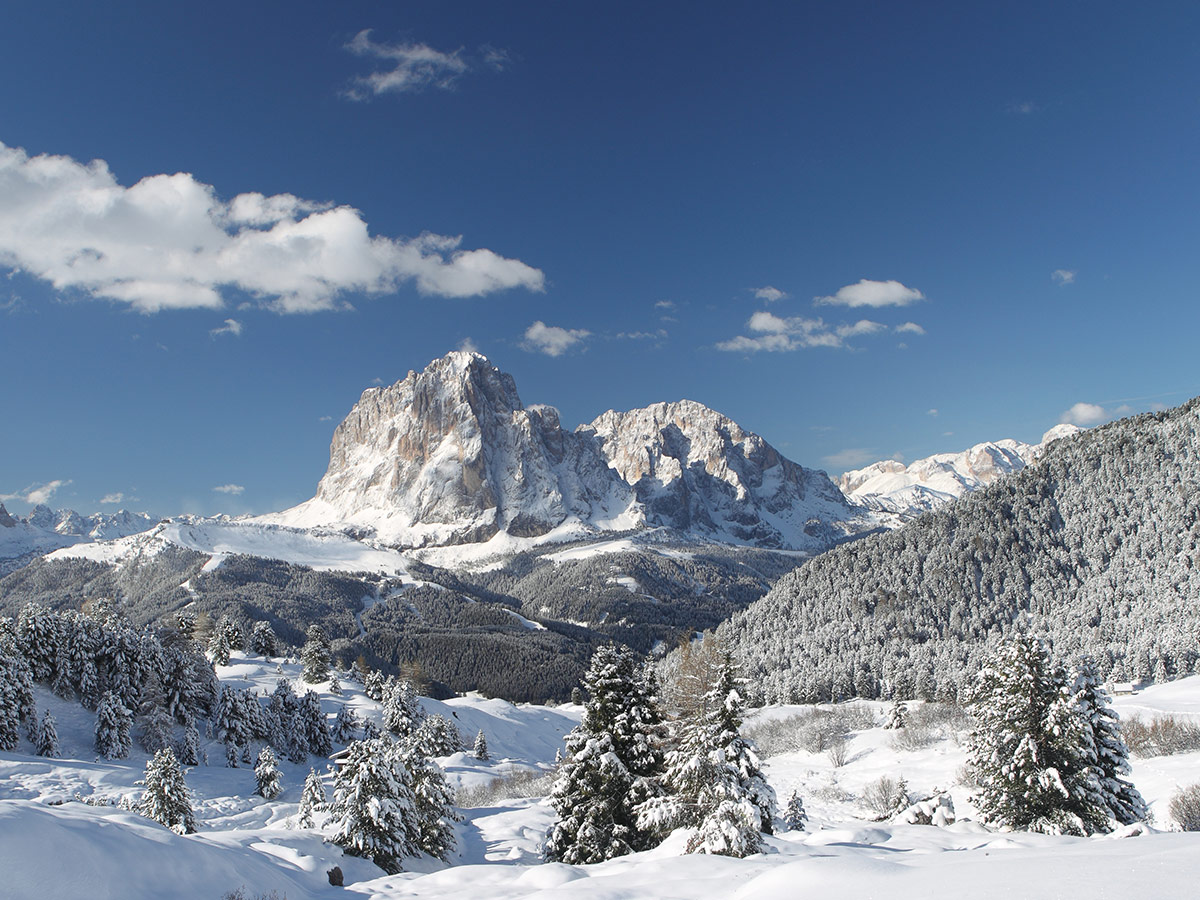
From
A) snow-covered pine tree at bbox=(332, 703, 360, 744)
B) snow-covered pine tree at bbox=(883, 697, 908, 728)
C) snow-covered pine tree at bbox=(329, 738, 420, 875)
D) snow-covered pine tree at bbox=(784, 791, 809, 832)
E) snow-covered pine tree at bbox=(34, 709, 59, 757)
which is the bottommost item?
snow-covered pine tree at bbox=(883, 697, 908, 728)

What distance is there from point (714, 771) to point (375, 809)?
49.0 ft

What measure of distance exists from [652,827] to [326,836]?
14.6 m

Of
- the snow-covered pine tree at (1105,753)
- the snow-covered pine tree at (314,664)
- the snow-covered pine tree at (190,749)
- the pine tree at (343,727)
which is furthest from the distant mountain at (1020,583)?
the snow-covered pine tree at (1105,753)

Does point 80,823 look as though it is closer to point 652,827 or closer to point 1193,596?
point 652,827

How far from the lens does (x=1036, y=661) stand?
26688mm

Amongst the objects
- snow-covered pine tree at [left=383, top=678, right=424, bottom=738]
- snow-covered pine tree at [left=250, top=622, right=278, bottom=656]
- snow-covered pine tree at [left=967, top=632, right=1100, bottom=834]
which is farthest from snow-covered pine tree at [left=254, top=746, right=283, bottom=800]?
snow-covered pine tree at [left=250, top=622, right=278, bottom=656]

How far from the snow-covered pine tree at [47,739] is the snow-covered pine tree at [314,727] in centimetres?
2298

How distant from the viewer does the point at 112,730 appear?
5191 centimetres

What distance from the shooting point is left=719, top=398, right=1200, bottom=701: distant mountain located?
117062mm

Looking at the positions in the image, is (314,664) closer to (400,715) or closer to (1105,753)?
(400,715)

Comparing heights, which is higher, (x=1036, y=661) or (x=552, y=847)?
(x=1036, y=661)

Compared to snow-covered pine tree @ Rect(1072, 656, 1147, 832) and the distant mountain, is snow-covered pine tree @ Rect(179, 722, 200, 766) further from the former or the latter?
the distant mountain

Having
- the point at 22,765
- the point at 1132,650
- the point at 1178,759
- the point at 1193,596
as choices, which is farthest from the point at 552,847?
the point at 1193,596

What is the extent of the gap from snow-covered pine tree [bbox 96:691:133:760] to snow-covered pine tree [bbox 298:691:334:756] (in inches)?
710
